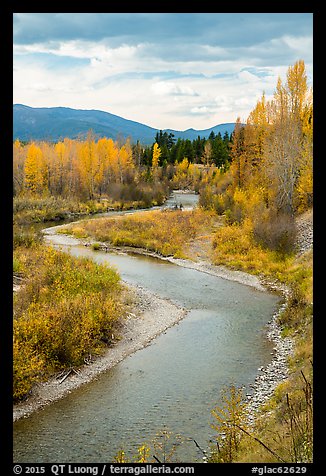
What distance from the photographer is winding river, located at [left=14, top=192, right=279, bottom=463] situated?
8.91 metres

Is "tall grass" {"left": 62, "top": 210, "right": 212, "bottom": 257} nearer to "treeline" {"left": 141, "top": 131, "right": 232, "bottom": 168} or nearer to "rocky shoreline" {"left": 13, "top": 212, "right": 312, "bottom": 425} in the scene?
"rocky shoreline" {"left": 13, "top": 212, "right": 312, "bottom": 425}

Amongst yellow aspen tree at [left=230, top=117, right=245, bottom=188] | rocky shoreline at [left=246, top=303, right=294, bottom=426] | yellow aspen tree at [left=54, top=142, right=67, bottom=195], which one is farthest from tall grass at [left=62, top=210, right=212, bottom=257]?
yellow aspen tree at [left=54, top=142, right=67, bottom=195]

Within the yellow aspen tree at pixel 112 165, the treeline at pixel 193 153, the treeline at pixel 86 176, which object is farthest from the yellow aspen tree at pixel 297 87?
the treeline at pixel 193 153

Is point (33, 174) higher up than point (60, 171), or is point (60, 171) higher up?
point (60, 171)

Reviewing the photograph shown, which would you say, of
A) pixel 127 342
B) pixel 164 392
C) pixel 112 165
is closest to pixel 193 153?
pixel 112 165

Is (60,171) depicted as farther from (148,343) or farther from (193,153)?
(148,343)

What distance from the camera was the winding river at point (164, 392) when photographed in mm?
8906

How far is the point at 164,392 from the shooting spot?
1114 centimetres

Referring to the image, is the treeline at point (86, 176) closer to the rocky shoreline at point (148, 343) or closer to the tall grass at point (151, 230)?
the tall grass at point (151, 230)
